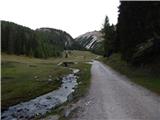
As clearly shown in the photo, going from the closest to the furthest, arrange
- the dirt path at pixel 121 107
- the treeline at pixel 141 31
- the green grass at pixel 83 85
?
1. the dirt path at pixel 121 107
2. the green grass at pixel 83 85
3. the treeline at pixel 141 31

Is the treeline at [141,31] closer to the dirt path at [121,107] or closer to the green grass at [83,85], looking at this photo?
the green grass at [83,85]

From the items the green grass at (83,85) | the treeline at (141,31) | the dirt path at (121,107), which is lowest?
the green grass at (83,85)

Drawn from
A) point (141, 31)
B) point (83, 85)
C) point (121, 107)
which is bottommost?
point (83, 85)

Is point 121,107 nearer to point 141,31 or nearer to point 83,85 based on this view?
point 83,85

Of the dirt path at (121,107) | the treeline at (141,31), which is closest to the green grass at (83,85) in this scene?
the dirt path at (121,107)

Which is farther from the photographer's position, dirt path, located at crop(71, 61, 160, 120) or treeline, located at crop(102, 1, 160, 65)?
treeline, located at crop(102, 1, 160, 65)

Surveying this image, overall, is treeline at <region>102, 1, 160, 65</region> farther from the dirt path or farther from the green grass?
the dirt path

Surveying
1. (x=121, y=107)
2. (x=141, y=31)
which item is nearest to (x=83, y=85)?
(x=141, y=31)

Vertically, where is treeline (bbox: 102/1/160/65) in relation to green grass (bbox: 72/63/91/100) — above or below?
above

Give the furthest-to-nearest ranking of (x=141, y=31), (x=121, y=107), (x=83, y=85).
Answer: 1. (x=141, y=31)
2. (x=83, y=85)
3. (x=121, y=107)

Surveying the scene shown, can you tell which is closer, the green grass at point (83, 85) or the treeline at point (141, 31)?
the green grass at point (83, 85)

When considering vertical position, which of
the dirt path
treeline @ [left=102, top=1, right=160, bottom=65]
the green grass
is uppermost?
treeline @ [left=102, top=1, right=160, bottom=65]

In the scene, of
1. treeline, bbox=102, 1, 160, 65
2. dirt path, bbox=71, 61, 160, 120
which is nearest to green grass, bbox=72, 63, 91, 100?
dirt path, bbox=71, 61, 160, 120

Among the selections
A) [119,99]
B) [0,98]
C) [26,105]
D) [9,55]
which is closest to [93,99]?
[119,99]
